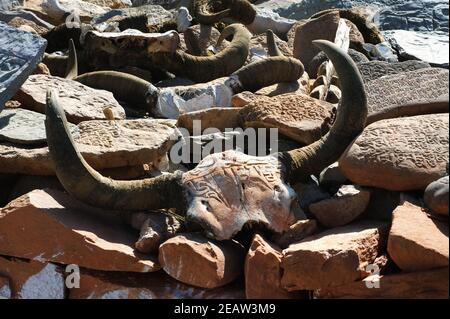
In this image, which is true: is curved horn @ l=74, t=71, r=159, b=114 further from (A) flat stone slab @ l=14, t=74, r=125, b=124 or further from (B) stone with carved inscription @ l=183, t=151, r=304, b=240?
(B) stone with carved inscription @ l=183, t=151, r=304, b=240

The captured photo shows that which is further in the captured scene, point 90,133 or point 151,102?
point 151,102

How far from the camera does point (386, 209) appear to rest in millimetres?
4391

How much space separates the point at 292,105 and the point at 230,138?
1.43ft

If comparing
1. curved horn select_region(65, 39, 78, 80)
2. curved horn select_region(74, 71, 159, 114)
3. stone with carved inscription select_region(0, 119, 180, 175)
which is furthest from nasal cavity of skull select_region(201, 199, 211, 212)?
curved horn select_region(65, 39, 78, 80)

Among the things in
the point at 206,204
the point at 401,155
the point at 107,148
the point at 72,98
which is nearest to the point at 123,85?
the point at 72,98

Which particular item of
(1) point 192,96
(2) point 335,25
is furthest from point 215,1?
(1) point 192,96

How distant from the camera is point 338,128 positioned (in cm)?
466

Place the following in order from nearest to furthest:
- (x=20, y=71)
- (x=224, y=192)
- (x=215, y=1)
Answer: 1. (x=224, y=192)
2. (x=20, y=71)
3. (x=215, y=1)

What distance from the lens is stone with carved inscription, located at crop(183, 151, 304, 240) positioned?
428 centimetres

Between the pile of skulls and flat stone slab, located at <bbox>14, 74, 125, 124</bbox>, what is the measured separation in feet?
0.05

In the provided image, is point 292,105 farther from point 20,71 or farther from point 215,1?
point 215,1

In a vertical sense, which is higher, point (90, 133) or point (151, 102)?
point (90, 133)

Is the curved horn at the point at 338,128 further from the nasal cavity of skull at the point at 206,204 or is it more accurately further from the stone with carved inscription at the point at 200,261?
the stone with carved inscription at the point at 200,261

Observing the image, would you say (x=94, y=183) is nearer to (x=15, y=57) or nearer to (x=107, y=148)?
(x=107, y=148)
